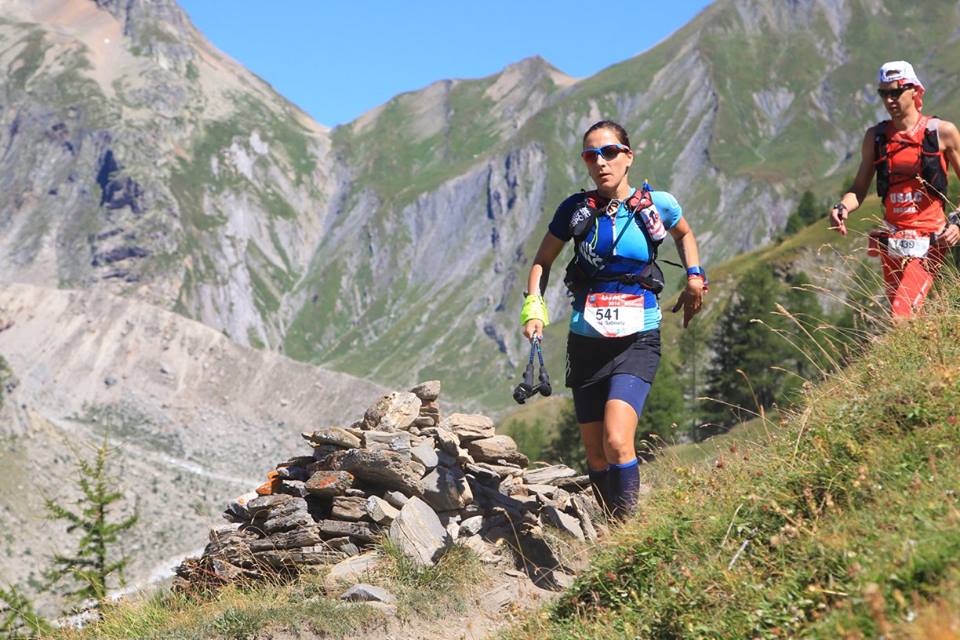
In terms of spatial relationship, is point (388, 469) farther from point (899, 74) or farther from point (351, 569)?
point (899, 74)

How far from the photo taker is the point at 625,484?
7730 mm

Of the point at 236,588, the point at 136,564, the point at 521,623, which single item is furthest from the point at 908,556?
the point at 136,564

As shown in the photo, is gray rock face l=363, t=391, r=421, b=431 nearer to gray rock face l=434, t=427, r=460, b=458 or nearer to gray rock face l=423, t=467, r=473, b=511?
gray rock face l=434, t=427, r=460, b=458

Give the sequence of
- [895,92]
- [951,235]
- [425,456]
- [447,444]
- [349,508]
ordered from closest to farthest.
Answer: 1. [951,235]
2. [895,92]
3. [349,508]
4. [425,456]
5. [447,444]

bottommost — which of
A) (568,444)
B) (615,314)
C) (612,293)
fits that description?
(568,444)

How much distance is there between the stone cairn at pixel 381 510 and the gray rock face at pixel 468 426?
52 cm

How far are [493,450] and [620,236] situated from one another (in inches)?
188

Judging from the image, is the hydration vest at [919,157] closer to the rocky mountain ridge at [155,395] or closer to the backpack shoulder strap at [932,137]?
the backpack shoulder strap at [932,137]

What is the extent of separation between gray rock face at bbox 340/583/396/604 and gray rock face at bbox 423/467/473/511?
6.61ft

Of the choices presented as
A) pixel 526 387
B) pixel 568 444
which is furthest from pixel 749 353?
pixel 526 387

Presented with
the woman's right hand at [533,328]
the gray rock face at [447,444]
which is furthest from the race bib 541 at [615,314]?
the gray rock face at [447,444]

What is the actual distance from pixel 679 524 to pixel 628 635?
0.93 metres

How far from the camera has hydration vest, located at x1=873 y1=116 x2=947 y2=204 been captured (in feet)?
27.7

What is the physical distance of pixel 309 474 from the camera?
36.0ft
